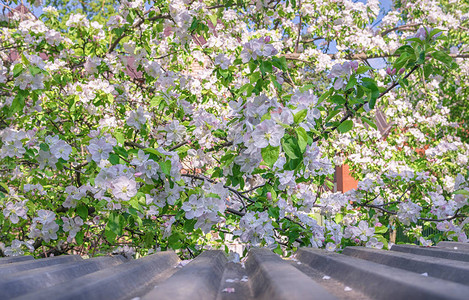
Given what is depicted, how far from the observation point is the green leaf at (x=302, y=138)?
5.43 feet

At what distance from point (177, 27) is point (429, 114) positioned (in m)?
6.88

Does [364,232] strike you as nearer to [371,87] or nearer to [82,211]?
[371,87]

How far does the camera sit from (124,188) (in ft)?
6.50

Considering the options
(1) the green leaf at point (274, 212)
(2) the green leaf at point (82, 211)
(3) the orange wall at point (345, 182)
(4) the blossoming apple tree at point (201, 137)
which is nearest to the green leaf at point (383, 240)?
(4) the blossoming apple tree at point (201, 137)

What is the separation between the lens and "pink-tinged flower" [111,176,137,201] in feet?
6.46

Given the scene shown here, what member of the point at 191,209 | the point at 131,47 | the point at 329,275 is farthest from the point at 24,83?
the point at 329,275

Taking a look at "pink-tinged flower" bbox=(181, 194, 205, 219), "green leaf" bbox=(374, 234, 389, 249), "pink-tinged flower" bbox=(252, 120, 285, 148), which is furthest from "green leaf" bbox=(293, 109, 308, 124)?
"green leaf" bbox=(374, 234, 389, 249)

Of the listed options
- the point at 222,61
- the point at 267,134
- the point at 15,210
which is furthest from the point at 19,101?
the point at 267,134

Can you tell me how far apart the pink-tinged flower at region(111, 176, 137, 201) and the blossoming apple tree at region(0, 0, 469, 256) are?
0.4 inches

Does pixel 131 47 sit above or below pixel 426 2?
below

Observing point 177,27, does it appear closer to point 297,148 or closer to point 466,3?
point 297,148

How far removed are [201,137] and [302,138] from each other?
1.15 meters

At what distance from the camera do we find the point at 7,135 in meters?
2.73

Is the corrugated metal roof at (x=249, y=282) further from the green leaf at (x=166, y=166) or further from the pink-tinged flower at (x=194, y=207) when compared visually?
the green leaf at (x=166, y=166)
